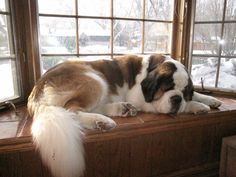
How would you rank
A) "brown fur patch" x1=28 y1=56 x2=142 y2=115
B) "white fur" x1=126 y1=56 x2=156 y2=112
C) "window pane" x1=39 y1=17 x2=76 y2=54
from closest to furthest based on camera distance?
"brown fur patch" x1=28 y1=56 x2=142 y2=115 < "white fur" x1=126 y1=56 x2=156 y2=112 < "window pane" x1=39 y1=17 x2=76 y2=54

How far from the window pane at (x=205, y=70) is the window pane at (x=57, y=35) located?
90 centimetres

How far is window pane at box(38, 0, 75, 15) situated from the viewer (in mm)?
1445

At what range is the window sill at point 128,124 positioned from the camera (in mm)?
1062

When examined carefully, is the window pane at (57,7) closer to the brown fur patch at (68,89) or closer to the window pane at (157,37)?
the brown fur patch at (68,89)

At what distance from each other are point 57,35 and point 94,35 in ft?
0.80

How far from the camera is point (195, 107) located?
4.48ft

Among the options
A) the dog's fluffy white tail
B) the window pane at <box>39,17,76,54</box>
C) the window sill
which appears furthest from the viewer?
the window pane at <box>39,17,76,54</box>

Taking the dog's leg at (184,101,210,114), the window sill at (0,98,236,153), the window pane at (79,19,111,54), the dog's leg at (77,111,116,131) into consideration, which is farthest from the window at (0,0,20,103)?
the dog's leg at (184,101,210,114)

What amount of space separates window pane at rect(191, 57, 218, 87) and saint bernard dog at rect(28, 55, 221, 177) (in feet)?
0.96

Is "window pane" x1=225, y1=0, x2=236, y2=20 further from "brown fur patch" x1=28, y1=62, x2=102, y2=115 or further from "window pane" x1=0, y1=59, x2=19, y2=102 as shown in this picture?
"window pane" x1=0, y1=59, x2=19, y2=102

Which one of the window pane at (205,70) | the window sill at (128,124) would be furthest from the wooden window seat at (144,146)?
the window pane at (205,70)

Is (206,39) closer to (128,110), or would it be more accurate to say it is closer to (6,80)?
(128,110)

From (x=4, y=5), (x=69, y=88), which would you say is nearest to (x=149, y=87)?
(x=69, y=88)

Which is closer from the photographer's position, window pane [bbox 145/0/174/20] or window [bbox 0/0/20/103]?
window [bbox 0/0/20/103]
